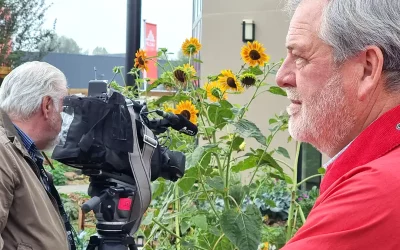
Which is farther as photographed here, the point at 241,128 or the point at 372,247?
the point at 241,128

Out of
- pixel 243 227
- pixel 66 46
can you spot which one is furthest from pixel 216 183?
pixel 66 46

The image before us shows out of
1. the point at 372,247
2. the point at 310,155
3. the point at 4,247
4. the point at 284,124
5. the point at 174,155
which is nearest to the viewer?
the point at 372,247

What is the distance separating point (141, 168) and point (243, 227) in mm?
704

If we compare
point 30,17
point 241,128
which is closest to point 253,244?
point 241,128

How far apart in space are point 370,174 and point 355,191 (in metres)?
0.04

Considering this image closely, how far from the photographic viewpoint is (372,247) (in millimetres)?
984

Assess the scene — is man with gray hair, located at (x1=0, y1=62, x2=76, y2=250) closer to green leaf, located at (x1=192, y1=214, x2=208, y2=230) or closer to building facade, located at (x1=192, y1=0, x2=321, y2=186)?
green leaf, located at (x1=192, y1=214, x2=208, y2=230)

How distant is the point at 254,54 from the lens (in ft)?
9.98

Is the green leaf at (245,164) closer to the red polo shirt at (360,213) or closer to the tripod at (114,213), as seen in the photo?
the tripod at (114,213)

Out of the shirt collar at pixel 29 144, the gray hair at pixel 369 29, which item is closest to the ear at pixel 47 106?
the shirt collar at pixel 29 144

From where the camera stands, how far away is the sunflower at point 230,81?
2882 mm

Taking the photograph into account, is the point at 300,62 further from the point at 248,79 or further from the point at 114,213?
the point at 248,79

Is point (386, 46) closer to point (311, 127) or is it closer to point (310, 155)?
point (311, 127)

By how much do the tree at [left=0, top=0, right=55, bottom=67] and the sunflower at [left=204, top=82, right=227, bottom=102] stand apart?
17.8 feet
